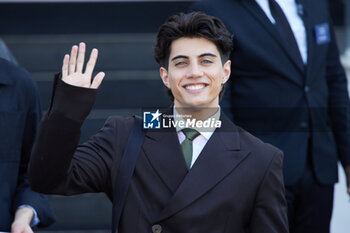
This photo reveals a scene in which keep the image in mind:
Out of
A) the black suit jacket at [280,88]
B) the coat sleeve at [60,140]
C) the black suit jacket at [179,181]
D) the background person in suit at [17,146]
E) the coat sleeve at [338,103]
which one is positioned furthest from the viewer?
the coat sleeve at [338,103]

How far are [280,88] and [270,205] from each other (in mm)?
1127

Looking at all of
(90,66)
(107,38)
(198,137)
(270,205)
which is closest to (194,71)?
(198,137)

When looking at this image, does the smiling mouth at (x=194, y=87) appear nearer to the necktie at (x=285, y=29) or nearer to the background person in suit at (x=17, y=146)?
the background person in suit at (x=17, y=146)

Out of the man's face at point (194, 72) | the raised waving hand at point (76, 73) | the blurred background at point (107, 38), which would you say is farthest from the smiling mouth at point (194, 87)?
the blurred background at point (107, 38)

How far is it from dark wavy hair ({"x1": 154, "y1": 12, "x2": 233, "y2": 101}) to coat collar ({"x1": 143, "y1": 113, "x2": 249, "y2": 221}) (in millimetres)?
274

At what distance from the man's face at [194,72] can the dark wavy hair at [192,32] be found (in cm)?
2

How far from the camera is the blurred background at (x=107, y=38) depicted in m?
5.89

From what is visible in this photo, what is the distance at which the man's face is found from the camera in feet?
8.63

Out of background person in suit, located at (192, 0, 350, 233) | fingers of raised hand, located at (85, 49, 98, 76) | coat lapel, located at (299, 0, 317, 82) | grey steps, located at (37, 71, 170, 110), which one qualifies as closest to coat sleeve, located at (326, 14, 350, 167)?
background person in suit, located at (192, 0, 350, 233)

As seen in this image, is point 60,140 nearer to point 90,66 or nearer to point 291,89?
point 90,66

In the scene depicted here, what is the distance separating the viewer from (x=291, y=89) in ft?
11.8

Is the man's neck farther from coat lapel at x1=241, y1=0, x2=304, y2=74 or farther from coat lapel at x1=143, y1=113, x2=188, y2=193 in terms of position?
coat lapel at x1=241, y1=0, x2=304, y2=74

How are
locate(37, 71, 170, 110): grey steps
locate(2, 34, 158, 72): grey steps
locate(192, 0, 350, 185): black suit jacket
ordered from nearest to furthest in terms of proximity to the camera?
locate(192, 0, 350, 185): black suit jacket, locate(37, 71, 170, 110): grey steps, locate(2, 34, 158, 72): grey steps

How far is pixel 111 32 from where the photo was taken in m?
6.22
